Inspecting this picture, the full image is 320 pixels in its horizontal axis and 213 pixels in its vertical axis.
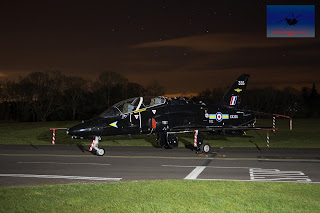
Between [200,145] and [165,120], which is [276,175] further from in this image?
[165,120]

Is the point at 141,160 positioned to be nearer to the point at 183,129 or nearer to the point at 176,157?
A: the point at 176,157

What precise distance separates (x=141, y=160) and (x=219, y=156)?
4681 millimetres

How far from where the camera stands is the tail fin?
29531 mm

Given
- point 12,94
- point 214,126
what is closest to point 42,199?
point 214,126

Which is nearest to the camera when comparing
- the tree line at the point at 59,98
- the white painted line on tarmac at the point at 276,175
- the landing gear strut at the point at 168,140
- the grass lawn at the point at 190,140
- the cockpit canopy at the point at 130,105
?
the white painted line on tarmac at the point at 276,175

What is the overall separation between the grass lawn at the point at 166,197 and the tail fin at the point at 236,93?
16.6 meters

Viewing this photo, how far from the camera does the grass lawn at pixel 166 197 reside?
996cm

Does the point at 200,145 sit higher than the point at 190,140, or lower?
higher

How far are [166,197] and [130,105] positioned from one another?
37.9ft

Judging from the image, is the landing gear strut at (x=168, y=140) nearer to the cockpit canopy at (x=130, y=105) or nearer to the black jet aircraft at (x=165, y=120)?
the black jet aircraft at (x=165, y=120)

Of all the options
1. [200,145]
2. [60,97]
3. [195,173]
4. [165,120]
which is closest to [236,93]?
[200,145]

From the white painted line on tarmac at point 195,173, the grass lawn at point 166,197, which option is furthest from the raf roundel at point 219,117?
the grass lawn at point 166,197

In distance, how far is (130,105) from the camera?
874 inches

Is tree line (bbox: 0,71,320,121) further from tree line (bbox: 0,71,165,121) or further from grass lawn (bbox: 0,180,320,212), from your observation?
grass lawn (bbox: 0,180,320,212)
